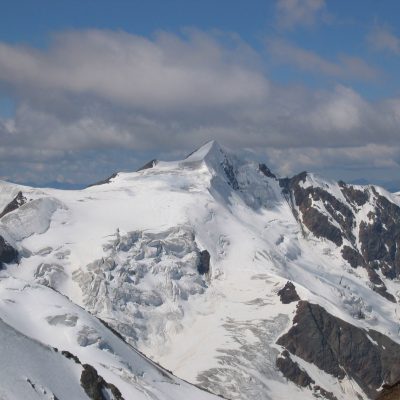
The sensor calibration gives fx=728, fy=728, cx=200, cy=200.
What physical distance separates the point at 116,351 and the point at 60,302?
69.0 ft

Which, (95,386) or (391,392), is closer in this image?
(391,392)

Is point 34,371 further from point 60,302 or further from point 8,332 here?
point 60,302

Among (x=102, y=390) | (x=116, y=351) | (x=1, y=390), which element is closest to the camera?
(x=1, y=390)

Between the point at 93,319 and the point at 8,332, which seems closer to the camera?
the point at 8,332

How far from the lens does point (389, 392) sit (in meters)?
45.7

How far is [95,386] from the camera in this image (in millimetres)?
141000

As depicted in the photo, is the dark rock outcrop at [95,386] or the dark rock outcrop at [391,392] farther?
the dark rock outcrop at [95,386]

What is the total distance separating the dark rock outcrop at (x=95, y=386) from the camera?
139 meters

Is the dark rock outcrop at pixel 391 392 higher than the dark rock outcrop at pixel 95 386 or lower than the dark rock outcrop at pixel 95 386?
higher

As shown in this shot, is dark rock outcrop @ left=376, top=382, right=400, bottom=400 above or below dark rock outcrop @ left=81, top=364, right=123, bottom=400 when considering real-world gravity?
above

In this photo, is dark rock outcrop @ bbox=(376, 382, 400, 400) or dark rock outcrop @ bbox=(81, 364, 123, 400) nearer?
dark rock outcrop @ bbox=(376, 382, 400, 400)

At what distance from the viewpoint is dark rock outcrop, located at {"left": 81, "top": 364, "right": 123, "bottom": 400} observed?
456 feet

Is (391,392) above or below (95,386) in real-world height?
above

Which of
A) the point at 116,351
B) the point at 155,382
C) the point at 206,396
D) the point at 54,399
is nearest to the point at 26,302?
the point at 116,351
